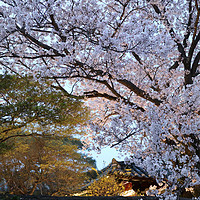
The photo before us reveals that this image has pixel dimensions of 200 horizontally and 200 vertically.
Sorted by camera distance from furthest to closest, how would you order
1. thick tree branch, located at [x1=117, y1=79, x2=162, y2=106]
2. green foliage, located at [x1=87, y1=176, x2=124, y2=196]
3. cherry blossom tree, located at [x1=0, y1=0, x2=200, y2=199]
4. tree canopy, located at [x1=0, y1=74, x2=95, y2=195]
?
green foliage, located at [x1=87, y1=176, x2=124, y2=196], thick tree branch, located at [x1=117, y1=79, x2=162, y2=106], tree canopy, located at [x1=0, y1=74, x2=95, y2=195], cherry blossom tree, located at [x1=0, y1=0, x2=200, y2=199]

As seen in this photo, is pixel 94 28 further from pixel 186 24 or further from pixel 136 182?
pixel 136 182

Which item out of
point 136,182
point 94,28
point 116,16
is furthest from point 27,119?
point 136,182

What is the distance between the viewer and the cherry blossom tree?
389 centimetres

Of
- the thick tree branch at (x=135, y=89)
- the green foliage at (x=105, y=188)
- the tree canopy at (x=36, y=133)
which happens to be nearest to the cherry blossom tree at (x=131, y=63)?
the thick tree branch at (x=135, y=89)

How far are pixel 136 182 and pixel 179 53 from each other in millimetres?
4420

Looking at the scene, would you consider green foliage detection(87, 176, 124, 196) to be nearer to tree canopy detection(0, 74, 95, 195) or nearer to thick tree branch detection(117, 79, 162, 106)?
tree canopy detection(0, 74, 95, 195)

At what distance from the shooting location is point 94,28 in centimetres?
534

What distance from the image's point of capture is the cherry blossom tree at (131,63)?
153 inches

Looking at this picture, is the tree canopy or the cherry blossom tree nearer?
the cherry blossom tree

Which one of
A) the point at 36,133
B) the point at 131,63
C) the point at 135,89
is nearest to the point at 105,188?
the point at 36,133

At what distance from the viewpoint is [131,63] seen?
745 centimetres

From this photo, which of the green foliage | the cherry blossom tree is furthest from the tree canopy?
the green foliage

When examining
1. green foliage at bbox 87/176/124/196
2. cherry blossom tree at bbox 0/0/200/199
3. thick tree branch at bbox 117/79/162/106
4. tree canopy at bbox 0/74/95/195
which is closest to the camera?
cherry blossom tree at bbox 0/0/200/199

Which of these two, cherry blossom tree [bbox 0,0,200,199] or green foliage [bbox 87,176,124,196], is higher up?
cherry blossom tree [bbox 0,0,200,199]
